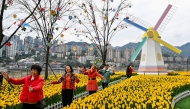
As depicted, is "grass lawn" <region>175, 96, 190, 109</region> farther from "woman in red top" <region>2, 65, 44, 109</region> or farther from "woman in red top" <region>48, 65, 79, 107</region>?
"woman in red top" <region>2, 65, 44, 109</region>

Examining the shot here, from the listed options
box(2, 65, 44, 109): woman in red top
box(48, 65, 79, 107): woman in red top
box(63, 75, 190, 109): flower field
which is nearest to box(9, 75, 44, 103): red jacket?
box(2, 65, 44, 109): woman in red top

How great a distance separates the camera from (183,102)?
9.86 meters

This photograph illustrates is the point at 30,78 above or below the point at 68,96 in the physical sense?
above

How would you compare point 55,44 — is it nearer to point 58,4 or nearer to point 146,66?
point 58,4

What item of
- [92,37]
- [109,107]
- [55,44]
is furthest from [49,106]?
[92,37]

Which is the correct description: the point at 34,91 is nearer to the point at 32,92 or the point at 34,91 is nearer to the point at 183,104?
the point at 32,92

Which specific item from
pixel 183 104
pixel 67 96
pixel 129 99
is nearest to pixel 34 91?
pixel 129 99

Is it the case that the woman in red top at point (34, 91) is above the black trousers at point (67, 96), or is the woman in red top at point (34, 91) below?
above

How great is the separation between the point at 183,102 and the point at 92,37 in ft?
53.3

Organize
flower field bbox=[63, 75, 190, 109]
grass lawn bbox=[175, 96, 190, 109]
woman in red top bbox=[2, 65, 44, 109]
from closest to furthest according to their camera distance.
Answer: woman in red top bbox=[2, 65, 44, 109] < flower field bbox=[63, 75, 190, 109] < grass lawn bbox=[175, 96, 190, 109]

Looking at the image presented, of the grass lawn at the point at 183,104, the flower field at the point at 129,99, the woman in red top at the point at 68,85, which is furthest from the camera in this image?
the grass lawn at the point at 183,104

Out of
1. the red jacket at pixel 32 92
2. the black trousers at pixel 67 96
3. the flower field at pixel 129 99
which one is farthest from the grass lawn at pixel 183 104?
the red jacket at pixel 32 92

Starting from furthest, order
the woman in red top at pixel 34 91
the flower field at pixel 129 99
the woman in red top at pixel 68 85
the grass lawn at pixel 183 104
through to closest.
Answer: the grass lawn at pixel 183 104 < the woman in red top at pixel 68 85 < the flower field at pixel 129 99 < the woman in red top at pixel 34 91

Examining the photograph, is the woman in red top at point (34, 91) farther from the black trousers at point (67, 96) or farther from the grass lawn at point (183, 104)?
the grass lawn at point (183, 104)
